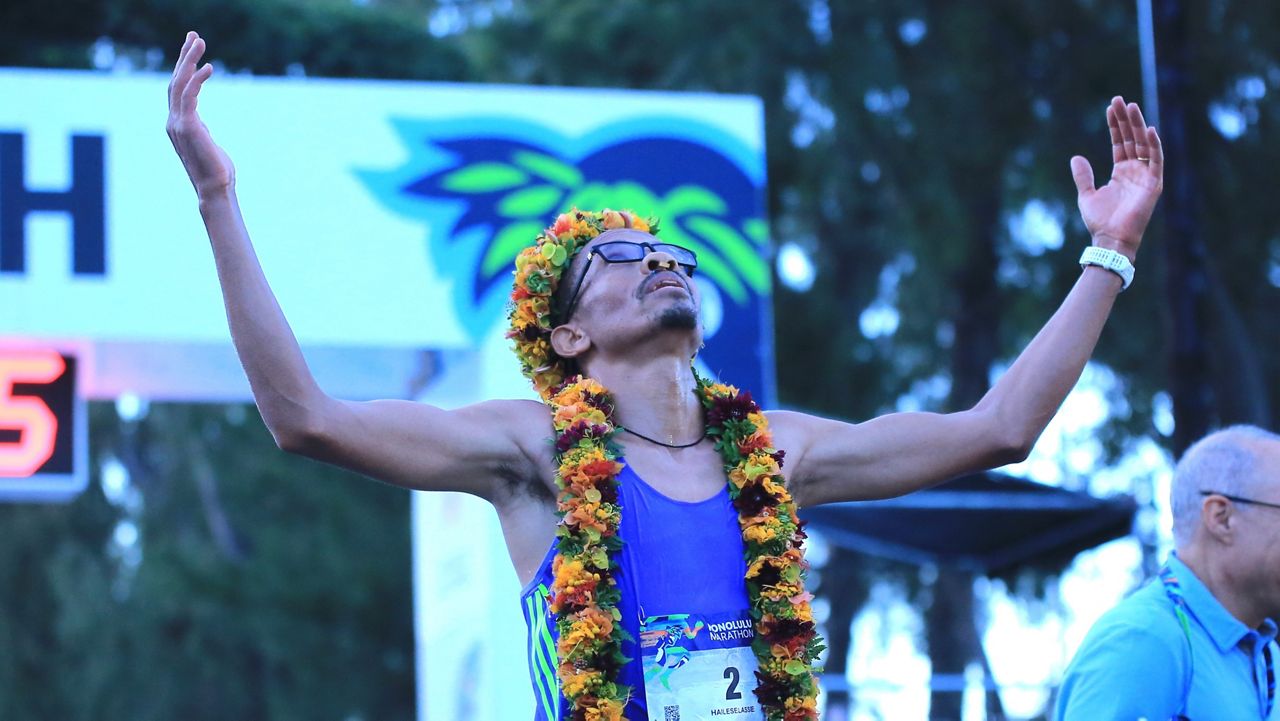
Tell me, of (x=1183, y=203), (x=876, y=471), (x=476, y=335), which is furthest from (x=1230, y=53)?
(x=876, y=471)

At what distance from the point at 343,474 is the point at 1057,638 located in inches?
383

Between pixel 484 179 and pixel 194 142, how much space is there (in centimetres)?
563

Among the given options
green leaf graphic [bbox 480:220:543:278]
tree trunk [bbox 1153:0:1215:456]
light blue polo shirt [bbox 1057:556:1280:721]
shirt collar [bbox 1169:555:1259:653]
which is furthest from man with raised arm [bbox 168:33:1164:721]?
tree trunk [bbox 1153:0:1215:456]

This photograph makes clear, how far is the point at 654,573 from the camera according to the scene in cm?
368

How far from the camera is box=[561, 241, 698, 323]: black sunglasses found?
4078 millimetres

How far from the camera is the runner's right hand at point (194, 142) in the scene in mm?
3498

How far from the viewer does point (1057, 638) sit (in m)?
17.6

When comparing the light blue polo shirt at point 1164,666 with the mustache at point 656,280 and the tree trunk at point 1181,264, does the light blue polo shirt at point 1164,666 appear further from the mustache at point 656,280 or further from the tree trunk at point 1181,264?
the tree trunk at point 1181,264

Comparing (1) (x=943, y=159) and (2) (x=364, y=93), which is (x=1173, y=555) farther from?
(1) (x=943, y=159)

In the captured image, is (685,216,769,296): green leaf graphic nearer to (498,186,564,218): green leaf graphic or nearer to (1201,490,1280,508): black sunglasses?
(498,186,564,218): green leaf graphic

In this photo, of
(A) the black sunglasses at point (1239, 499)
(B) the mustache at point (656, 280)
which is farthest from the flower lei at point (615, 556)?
(A) the black sunglasses at point (1239, 499)

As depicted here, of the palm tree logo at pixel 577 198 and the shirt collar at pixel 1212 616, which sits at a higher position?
the palm tree logo at pixel 577 198

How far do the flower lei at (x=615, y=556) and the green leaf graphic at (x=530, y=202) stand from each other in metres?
5.09

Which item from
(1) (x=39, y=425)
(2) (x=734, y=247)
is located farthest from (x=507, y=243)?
(1) (x=39, y=425)
